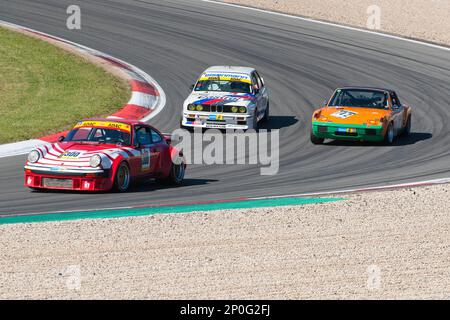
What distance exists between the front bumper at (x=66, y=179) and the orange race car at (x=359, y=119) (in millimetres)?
7391

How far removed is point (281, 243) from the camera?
13508mm

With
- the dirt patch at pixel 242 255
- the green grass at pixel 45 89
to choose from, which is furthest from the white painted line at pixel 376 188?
the green grass at pixel 45 89

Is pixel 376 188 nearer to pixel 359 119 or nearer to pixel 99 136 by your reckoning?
pixel 99 136

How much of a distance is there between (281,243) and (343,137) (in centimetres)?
990

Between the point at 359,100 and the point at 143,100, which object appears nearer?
the point at 359,100

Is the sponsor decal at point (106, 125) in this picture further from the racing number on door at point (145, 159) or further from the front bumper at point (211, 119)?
the front bumper at point (211, 119)

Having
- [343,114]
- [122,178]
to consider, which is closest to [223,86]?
[343,114]

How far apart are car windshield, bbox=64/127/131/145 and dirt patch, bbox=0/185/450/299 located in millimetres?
3087

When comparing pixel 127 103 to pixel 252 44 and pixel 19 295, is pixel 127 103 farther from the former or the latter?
pixel 19 295

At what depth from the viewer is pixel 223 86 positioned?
25797 mm

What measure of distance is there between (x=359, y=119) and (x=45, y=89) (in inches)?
331

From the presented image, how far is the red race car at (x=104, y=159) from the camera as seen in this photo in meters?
16.9
